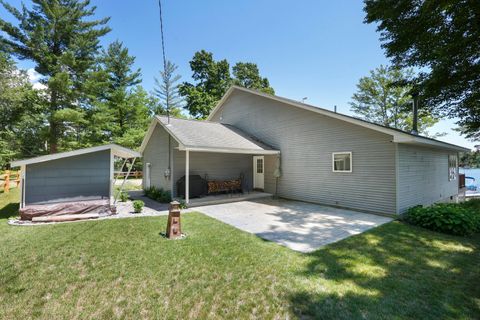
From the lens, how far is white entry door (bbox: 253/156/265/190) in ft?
41.9

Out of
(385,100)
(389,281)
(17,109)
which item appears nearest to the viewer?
(389,281)

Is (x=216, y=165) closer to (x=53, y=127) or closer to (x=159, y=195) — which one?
(x=159, y=195)

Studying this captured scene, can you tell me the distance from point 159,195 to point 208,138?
3.64m

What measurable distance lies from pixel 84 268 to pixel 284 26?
1306 centimetres

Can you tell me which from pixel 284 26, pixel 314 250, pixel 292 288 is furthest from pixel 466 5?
pixel 292 288

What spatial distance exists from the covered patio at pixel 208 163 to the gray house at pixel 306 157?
1.9 inches

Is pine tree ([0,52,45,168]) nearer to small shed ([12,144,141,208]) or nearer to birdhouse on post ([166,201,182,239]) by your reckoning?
small shed ([12,144,141,208])

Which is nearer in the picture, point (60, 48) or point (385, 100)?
point (60, 48)

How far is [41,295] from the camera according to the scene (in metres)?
3.30

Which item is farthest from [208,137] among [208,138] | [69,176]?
[69,176]

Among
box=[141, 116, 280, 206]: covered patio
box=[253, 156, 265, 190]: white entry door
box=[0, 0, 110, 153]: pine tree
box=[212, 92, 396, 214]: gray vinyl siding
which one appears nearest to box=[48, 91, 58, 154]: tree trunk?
box=[0, 0, 110, 153]: pine tree

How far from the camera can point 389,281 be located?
364cm

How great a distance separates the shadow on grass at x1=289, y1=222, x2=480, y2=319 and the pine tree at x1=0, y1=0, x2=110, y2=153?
20.4 metres

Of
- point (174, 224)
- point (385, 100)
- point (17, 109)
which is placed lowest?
point (174, 224)
